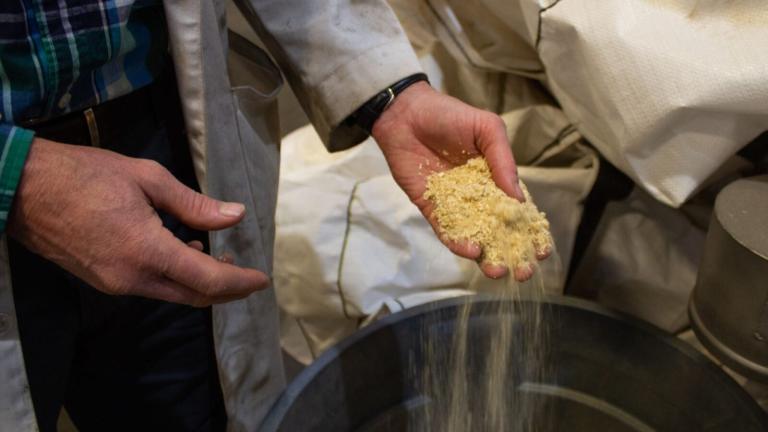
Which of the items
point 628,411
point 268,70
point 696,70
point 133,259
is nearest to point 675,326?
point 628,411

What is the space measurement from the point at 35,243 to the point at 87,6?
167 millimetres

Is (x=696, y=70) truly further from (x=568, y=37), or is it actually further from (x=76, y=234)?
(x=76, y=234)

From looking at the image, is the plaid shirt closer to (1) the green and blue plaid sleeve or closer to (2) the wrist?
(1) the green and blue plaid sleeve

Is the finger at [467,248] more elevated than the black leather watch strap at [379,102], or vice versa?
the black leather watch strap at [379,102]

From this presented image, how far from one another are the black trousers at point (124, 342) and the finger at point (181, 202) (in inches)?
3.9

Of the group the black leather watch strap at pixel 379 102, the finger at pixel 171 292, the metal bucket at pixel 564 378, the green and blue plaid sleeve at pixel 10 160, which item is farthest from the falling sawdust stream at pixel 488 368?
the green and blue plaid sleeve at pixel 10 160

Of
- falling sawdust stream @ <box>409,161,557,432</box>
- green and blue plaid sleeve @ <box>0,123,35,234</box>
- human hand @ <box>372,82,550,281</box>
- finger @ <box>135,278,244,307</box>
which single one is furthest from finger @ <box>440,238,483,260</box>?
green and blue plaid sleeve @ <box>0,123,35,234</box>

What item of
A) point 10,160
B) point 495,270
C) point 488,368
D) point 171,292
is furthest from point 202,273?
point 488,368

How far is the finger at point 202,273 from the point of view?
0.50 m

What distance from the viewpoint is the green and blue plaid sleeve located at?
465mm

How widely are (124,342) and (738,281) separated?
1.85 feet

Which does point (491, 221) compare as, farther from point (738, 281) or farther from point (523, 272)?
point (738, 281)

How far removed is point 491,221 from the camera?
0.64m

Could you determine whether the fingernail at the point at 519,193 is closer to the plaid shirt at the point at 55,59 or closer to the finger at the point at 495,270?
the finger at the point at 495,270
